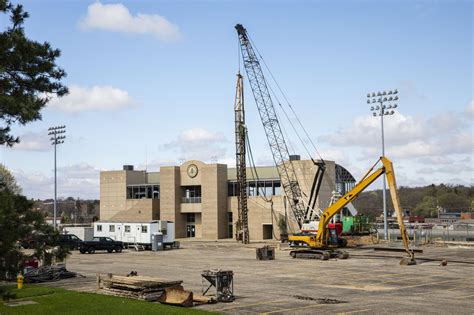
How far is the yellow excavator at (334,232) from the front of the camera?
4334 centimetres

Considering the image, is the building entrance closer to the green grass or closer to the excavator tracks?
the excavator tracks

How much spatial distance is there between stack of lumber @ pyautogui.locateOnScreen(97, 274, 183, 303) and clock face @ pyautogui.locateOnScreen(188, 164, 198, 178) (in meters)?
57.7

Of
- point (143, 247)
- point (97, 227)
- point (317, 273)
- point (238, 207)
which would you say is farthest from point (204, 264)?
point (238, 207)

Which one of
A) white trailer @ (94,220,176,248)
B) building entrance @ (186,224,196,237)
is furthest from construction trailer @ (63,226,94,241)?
building entrance @ (186,224,196,237)

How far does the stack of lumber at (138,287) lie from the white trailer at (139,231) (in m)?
34.9

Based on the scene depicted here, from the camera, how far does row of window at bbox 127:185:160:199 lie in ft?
307

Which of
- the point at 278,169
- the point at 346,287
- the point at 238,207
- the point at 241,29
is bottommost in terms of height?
the point at 346,287

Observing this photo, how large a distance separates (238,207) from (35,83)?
63313 mm

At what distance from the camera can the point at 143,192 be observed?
94562mm

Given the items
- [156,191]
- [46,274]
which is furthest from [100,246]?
[156,191]

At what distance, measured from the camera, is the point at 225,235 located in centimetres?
8375

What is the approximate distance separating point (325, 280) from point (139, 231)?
3411 centimetres

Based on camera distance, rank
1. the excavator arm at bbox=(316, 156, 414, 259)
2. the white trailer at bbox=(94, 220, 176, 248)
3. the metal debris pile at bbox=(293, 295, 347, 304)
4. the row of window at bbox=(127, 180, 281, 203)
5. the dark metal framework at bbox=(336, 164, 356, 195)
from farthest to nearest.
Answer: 1. the row of window at bbox=(127, 180, 281, 203)
2. the dark metal framework at bbox=(336, 164, 356, 195)
3. the white trailer at bbox=(94, 220, 176, 248)
4. the excavator arm at bbox=(316, 156, 414, 259)
5. the metal debris pile at bbox=(293, 295, 347, 304)

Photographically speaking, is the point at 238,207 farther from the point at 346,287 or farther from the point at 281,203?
the point at 346,287
